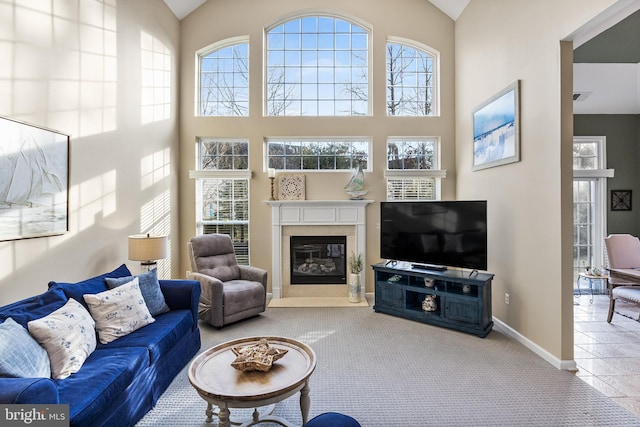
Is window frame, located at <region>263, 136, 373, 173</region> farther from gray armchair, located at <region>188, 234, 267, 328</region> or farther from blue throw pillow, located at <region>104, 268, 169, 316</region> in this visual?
blue throw pillow, located at <region>104, 268, 169, 316</region>

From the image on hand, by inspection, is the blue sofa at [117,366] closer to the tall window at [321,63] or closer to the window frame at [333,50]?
the window frame at [333,50]

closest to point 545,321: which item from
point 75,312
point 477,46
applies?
point 477,46

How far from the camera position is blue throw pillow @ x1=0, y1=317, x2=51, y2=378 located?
5.13 ft

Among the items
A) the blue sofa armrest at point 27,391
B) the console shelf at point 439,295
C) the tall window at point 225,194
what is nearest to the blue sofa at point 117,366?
the blue sofa armrest at point 27,391

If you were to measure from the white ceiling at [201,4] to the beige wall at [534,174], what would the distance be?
596 mm

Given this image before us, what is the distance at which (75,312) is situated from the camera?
2.13 metres

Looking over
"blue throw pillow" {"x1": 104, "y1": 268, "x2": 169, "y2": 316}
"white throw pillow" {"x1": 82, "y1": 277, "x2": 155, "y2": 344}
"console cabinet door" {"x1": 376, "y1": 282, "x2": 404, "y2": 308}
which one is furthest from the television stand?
"white throw pillow" {"x1": 82, "y1": 277, "x2": 155, "y2": 344}

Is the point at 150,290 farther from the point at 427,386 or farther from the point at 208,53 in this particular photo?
the point at 208,53

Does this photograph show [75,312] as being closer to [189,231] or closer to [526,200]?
[189,231]

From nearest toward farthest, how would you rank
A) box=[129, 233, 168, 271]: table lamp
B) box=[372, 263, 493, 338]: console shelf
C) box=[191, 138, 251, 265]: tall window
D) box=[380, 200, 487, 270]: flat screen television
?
box=[129, 233, 168, 271]: table lamp, box=[372, 263, 493, 338]: console shelf, box=[380, 200, 487, 270]: flat screen television, box=[191, 138, 251, 265]: tall window

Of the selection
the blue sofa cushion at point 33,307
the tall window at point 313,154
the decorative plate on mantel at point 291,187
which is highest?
the tall window at point 313,154

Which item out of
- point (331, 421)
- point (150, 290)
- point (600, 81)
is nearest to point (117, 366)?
point (150, 290)

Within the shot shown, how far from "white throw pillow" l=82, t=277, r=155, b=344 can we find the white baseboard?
11.7ft

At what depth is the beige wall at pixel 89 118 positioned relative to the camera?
2361 millimetres
